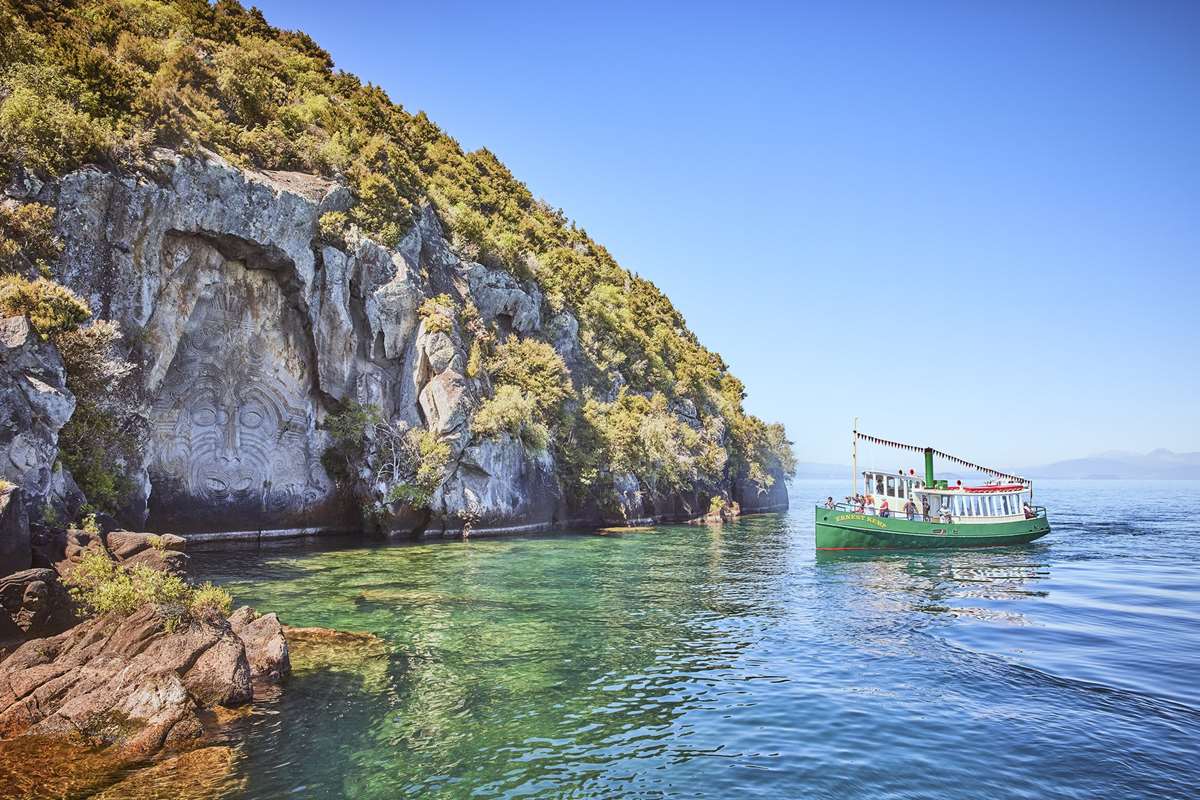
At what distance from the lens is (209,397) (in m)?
34.9

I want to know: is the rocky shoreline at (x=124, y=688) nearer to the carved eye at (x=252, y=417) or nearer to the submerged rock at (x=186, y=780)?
the submerged rock at (x=186, y=780)

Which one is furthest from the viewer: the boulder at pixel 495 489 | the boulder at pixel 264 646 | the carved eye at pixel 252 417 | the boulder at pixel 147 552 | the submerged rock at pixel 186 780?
the boulder at pixel 495 489

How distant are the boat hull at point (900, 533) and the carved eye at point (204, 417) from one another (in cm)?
3169

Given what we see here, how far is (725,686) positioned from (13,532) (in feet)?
51.0

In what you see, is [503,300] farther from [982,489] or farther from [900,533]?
[982,489]

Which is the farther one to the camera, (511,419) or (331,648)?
(511,419)

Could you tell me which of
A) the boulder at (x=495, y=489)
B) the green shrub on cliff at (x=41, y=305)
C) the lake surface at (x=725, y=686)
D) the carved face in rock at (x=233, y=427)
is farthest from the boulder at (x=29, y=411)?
the boulder at (x=495, y=489)

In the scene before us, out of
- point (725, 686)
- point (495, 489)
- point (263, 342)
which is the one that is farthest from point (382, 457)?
point (725, 686)

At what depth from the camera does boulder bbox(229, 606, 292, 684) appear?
13758 mm

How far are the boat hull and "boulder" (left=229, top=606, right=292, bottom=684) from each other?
30.0 m

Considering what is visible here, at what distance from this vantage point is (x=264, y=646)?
562 inches

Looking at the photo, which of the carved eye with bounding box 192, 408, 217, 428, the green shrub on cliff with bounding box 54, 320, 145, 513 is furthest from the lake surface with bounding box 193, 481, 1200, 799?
the carved eye with bounding box 192, 408, 217, 428

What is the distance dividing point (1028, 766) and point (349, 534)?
36.7 metres

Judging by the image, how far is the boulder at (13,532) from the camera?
14945mm
